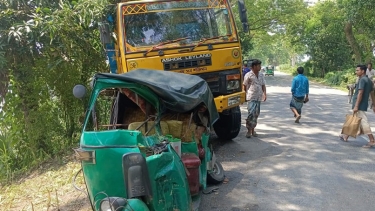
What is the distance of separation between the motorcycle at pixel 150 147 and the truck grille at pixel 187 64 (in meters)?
1.07

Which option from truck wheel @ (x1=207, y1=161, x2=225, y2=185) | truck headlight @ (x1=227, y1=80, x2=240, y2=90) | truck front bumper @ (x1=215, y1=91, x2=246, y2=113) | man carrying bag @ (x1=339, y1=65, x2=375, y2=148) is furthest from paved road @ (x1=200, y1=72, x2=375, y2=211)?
truck headlight @ (x1=227, y1=80, x2=240, y2=90)

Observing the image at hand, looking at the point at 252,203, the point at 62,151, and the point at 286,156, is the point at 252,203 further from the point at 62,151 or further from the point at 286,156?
the point at 62,151

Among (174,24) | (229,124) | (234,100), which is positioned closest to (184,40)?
(174,24)

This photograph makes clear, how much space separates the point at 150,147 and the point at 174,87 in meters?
1.32

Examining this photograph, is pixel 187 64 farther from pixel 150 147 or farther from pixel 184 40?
pixel 150 147

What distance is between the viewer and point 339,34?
29.9 meters

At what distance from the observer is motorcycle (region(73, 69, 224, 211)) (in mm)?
3223

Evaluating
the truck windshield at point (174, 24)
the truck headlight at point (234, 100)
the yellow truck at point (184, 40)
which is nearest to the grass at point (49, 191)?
the yellow truck at point (184, 40)

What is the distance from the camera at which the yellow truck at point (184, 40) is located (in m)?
6.52

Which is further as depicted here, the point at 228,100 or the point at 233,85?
the point at 233,85

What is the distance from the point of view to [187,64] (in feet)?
21.7

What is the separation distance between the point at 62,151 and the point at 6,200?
2560mm

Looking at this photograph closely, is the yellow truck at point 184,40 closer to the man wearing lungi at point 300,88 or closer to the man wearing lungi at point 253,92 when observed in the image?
the man wearing lungi at point 253,92

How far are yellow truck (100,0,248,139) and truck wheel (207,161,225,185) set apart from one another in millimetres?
1183
